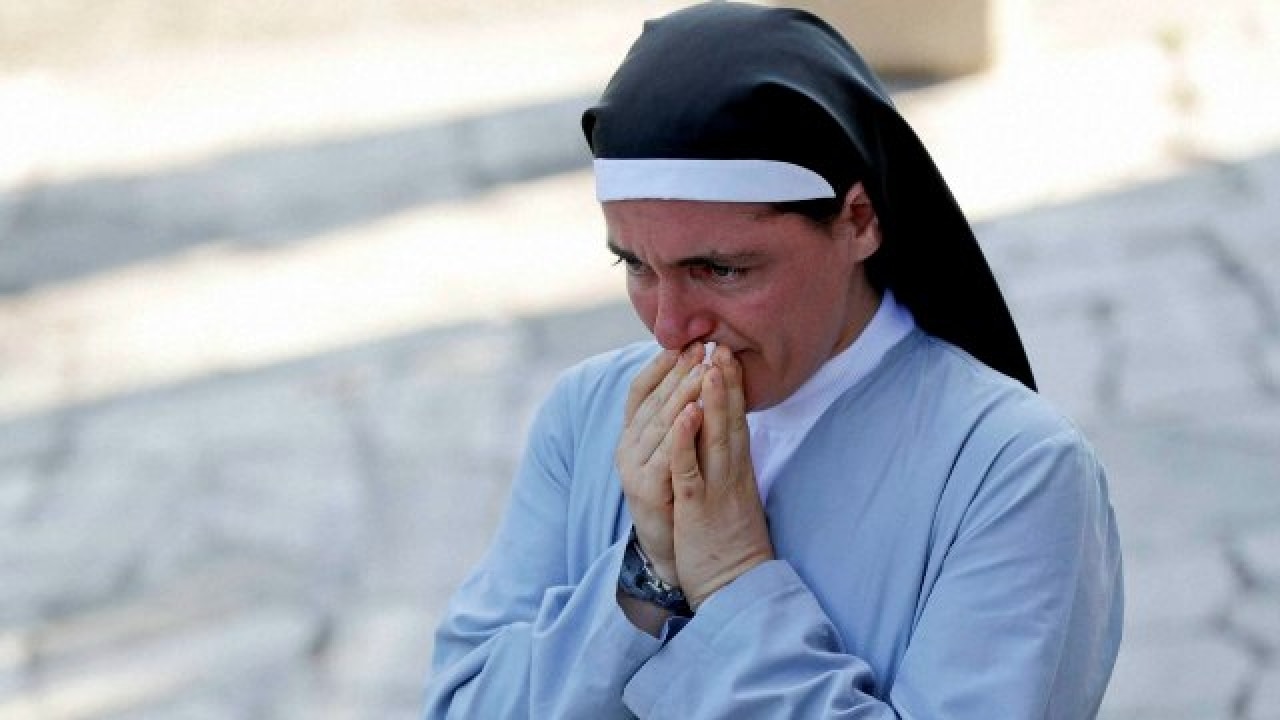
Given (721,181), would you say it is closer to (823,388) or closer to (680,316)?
(680,316)

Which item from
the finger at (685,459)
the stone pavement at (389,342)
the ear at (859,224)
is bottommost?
the stone pavement at (389,342)

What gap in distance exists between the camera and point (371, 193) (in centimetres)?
719

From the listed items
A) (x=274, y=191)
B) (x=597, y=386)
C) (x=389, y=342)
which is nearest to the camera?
(x=597, y=386)

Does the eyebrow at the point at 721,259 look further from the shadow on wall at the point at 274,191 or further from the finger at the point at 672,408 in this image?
the shadow on wall at the point at 274,191

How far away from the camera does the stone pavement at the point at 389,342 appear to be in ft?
16.4

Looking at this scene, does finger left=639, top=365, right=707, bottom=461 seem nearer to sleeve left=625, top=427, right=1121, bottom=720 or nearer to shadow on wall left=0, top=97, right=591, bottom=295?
sleeve left=625, top=427, right=1121, bottom=720

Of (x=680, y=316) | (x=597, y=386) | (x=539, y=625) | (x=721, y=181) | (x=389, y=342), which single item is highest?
(x=721, y=181)

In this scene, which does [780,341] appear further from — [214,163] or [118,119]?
[118,119]

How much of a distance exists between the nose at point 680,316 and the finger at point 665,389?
0.02 meters

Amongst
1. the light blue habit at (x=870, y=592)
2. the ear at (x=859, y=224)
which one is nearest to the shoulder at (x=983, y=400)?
the light blue habit at (x=870, y=592)

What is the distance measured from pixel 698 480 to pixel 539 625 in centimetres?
29

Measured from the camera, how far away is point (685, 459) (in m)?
2.48

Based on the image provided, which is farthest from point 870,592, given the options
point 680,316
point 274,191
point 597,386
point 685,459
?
point 274,191

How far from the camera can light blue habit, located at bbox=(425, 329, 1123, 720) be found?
239 cm
